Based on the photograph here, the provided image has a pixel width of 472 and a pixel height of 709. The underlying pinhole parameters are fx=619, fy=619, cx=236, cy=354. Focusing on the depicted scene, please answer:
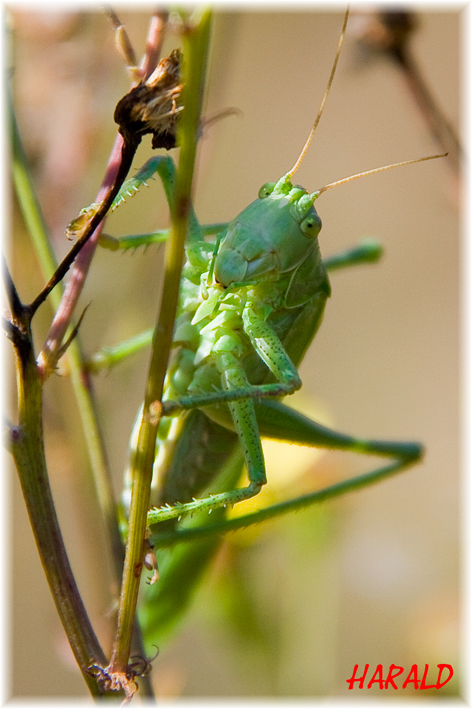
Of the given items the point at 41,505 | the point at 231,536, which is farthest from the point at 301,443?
the point at 41,505

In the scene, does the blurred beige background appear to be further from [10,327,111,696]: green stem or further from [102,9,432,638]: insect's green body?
[10,327,111,696]: green stem

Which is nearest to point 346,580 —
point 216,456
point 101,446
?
point 216,456

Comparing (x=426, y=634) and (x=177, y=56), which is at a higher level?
(x=177, y=56)

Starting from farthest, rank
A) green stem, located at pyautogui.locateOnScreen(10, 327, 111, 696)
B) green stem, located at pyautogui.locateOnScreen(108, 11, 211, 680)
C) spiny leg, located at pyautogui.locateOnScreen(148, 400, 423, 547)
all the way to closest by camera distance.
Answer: spiny leg, located at pyautogui.locateOnScreen(148, 400, 423, 547) < green stem, located at pyautogui.locateOnScreen(10, 327, 111, 696) < green stem, located at pyautogui.locateOnScreen(108, 11, 211, 680)

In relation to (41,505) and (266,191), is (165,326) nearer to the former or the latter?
(41,505)

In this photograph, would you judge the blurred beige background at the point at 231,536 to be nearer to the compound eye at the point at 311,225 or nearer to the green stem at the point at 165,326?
the compound eye at the point at 311,225

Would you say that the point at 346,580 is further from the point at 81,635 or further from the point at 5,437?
the point at 5,437

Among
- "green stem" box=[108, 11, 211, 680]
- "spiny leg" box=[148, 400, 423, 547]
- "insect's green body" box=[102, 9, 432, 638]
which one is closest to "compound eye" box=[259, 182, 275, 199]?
"insect's green body" box=[102, 9, 432, 638]
